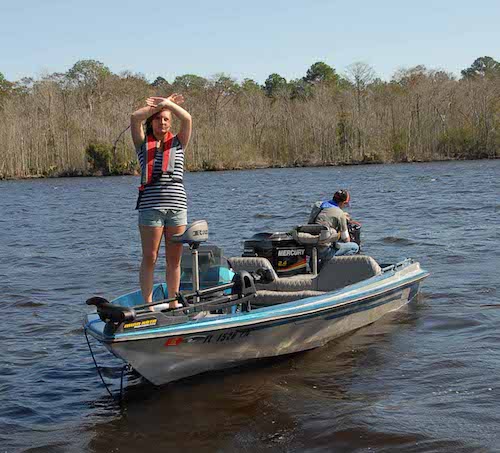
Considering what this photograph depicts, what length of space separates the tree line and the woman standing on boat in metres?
53.9

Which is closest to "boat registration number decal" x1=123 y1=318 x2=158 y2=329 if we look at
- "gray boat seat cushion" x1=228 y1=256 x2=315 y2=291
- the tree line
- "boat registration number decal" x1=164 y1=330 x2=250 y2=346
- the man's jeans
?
"boat registration number decal" x1=164 y1=330 x2=250 y2=346

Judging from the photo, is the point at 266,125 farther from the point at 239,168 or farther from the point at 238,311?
the point at 238,311

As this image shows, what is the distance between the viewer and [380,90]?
75375mm

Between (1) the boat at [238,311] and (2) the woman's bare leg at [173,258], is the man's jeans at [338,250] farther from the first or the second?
(2) the woman's bare leg at [173,258]

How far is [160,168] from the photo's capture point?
725 cm

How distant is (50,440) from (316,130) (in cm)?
6322

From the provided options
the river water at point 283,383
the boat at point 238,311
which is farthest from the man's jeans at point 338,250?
the river water at point 283,383

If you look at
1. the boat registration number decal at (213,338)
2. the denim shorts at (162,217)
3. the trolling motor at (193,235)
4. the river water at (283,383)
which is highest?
the denim shorts at (162,217)

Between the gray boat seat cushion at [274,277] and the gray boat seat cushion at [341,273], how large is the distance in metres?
0.13

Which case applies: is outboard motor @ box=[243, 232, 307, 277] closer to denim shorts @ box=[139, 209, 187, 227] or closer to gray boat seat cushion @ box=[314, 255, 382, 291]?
gray boat seat cushion @ box=[314, 255, 382, 291]

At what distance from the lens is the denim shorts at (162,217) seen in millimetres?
7340

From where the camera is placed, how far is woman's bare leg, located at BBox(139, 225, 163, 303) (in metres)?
7.39

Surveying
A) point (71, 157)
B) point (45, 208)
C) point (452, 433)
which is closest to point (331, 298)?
point (452, 433)

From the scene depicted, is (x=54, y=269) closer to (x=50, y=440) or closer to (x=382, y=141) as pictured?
(x=50, y=440)
